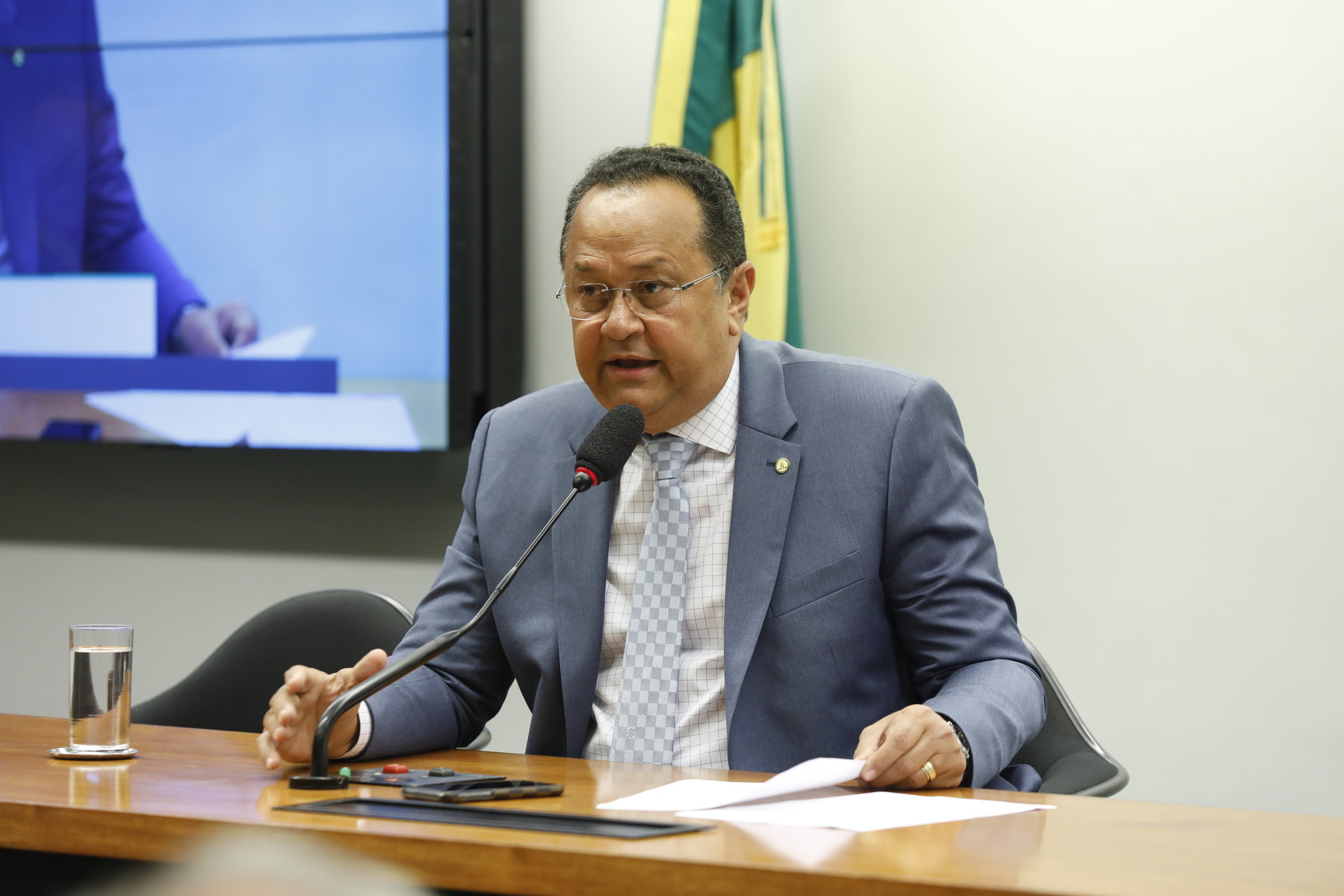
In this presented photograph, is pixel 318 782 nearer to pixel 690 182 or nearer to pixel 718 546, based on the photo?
pixel 718 546

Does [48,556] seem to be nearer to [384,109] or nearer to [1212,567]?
[384,109]

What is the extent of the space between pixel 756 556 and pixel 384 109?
5.80 feet

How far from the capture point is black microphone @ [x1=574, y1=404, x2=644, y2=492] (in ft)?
5.25

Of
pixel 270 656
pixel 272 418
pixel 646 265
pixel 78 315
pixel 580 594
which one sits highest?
pixel 646 265

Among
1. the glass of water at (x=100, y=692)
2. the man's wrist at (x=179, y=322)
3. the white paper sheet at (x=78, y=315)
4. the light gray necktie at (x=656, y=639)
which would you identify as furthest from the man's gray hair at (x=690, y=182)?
the white paper sheet at (x=78, y=315)

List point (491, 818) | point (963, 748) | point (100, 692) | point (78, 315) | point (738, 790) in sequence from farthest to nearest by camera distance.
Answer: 1. point (78, 315)
2. point (100, 692)
3. point (963, 748)
4. point (738, 790)
5. point (491, 818)

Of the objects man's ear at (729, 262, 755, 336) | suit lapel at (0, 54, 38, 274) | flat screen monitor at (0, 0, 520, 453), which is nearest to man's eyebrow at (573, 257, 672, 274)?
man's ear at (729, 262, 755, 336)

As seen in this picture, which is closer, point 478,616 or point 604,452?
point 478,616

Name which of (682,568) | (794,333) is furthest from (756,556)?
(794,333)

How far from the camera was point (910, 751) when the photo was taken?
145 cm

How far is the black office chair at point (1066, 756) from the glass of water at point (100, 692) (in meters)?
1.15

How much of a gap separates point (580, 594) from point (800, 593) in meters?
0.31

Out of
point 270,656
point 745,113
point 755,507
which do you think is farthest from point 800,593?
point 745,113

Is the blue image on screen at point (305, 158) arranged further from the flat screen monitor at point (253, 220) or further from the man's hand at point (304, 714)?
the man's hand at point (304, 714)
